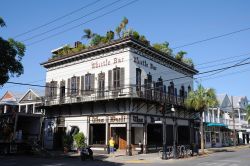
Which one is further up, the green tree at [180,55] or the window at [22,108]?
the green tree at [180,55]

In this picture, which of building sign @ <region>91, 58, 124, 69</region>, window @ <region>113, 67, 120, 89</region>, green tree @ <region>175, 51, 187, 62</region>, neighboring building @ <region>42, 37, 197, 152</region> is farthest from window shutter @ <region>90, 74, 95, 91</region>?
green tree @ <region>175, 51, 187, 62</region>

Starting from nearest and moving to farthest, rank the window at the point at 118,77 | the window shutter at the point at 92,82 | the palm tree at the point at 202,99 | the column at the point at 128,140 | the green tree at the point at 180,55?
the column at the point at 128,140 → the window at the point at 118,77 → the window shutter at the point at 92,82 → the palm tree at the point at 202,99 → the green tree at the point at 180,55

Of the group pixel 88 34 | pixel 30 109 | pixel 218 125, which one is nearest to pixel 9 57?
pixel 88 34

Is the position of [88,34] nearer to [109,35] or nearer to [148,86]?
[109,35]

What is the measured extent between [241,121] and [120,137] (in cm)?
4018

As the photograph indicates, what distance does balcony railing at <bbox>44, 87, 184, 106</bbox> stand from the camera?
27.8 meters

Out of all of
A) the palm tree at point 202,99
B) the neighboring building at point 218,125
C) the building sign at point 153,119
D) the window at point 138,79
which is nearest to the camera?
the window at point 138,79

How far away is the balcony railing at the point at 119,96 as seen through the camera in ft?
91.2

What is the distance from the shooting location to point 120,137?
98.0ft

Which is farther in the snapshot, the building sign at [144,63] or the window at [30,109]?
the window at [30,109]

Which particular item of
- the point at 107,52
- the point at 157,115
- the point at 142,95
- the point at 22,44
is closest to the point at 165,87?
the point at 157,115

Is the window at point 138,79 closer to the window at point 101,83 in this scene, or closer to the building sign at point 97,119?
the window at point 101,83

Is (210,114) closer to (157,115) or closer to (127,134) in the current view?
(157,115)

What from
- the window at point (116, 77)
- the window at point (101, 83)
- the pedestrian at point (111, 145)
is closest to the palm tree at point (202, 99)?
the window at point (116, 77)
